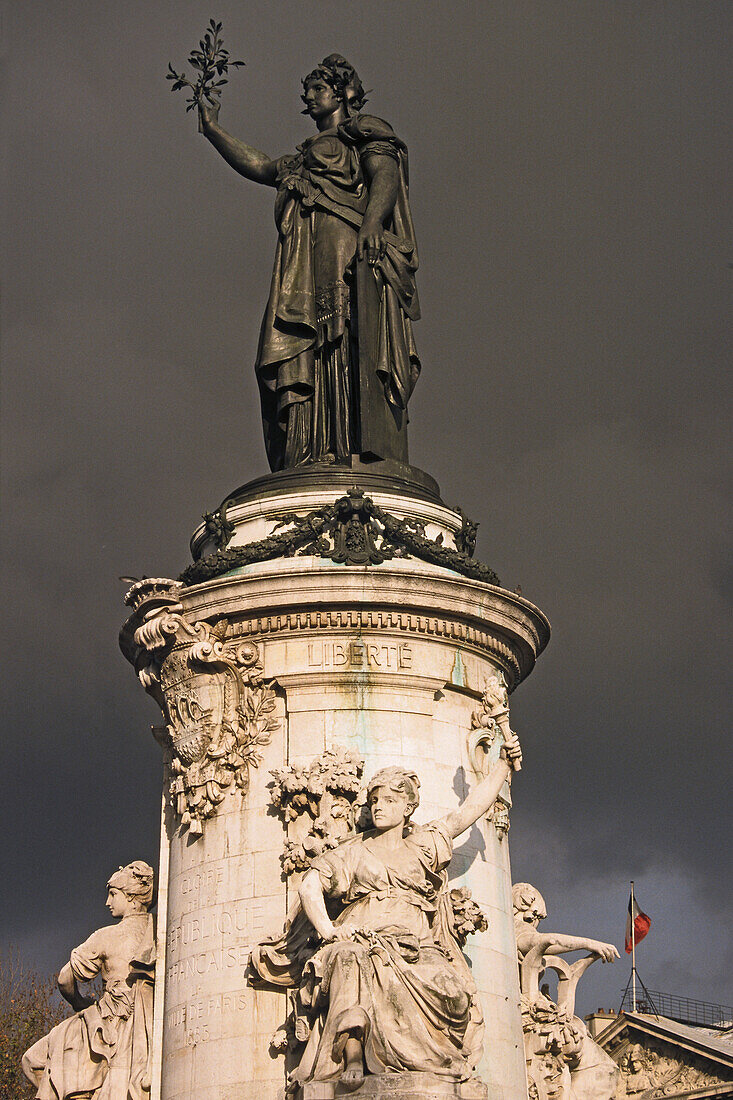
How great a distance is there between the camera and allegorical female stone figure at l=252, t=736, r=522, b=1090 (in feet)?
46.8

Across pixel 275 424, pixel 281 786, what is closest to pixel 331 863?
pixel 281 786

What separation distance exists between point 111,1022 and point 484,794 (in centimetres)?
470

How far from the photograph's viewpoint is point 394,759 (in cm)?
1703

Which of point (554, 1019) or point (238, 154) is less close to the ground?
point (238, 154)

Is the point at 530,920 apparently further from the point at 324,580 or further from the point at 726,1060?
the point at 726,1060

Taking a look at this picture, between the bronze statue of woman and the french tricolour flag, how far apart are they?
30099 mm

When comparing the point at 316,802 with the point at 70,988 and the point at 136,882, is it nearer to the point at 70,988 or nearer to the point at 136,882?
the point at 136,882

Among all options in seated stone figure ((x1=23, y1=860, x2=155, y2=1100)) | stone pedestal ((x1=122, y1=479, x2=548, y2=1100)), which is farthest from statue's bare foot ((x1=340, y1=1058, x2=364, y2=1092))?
seated stone figure ((x1=23, y1=860, x2=155, y2=1100))

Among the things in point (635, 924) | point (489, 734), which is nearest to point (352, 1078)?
point (489, 734)

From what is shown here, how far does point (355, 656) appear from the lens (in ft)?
57.4

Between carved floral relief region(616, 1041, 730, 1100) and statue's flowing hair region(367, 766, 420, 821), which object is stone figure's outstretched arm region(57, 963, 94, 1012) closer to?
statue's flowing hair region(367, 766, 420, 821)

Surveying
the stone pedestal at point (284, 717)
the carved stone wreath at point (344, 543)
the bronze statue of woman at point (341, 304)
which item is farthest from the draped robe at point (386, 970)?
the bronze statue of woman at point (341, 304)

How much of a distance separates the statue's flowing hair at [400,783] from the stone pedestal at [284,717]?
3.30 feet

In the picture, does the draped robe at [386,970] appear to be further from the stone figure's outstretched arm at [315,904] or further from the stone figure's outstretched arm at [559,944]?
the stone figure's outstretched arm at [559,944]
